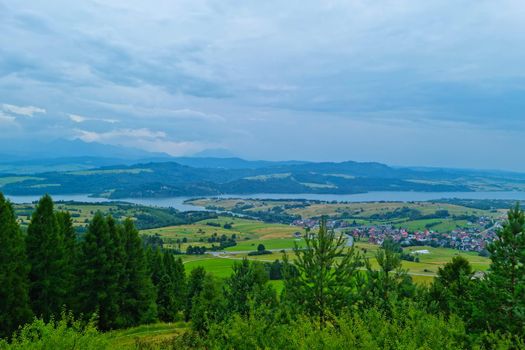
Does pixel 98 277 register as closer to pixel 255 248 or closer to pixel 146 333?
pixel 146 333

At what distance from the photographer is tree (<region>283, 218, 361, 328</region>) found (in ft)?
69.1

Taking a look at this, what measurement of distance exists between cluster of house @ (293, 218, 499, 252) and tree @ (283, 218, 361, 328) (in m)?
103

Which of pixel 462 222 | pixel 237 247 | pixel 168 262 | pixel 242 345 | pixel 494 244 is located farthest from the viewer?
pixel 462 222

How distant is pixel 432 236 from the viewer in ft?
474

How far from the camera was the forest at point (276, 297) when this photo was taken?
16.0 metres

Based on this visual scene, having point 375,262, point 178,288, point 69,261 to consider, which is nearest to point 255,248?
point 375,262

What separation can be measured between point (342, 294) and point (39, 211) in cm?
2485

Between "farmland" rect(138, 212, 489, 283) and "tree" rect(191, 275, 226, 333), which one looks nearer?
"tree" rect(191, 275, 226, 333)

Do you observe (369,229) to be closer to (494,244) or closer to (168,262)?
(168,262)

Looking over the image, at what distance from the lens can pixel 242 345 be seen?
16.3 m

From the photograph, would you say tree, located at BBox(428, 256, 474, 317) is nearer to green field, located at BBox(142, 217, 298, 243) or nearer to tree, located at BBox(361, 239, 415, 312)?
tree, located at BBox(361, 239, 415, 312)

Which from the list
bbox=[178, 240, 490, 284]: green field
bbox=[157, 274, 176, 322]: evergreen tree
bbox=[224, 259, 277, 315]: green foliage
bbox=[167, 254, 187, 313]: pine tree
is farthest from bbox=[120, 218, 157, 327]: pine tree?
bbox=[178, 240, 490, 284]: green field

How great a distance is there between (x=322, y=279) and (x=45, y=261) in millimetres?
23413

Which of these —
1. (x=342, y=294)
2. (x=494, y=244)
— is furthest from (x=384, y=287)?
(x=494, y=244)
